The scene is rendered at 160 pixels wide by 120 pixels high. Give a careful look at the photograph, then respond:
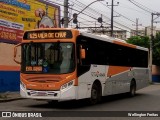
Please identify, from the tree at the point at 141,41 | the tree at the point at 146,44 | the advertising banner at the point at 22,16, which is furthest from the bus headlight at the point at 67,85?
the tree at the point at 141,41

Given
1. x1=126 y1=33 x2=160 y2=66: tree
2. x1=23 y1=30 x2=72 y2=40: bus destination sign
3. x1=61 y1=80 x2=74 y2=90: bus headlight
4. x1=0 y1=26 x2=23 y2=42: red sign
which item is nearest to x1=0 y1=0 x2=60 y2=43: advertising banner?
x1=0 y1=26 x2=23 y2=42: red sign

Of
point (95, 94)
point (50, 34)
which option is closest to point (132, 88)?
point (95, 94)

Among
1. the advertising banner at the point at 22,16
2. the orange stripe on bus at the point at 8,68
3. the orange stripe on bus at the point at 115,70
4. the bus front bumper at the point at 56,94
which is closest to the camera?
the bus front bumper at the point at 56,94

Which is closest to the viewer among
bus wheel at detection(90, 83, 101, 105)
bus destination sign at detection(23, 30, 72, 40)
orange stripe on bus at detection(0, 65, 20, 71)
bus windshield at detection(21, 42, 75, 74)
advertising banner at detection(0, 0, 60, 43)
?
bus windshield at detection(21, 42, 75, 74)

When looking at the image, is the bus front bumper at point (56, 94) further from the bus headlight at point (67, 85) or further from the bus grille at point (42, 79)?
the bus grille at point (42, 79)

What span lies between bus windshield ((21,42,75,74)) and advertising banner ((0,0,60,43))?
28.4 feet

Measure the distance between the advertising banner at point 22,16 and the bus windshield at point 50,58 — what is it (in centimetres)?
867

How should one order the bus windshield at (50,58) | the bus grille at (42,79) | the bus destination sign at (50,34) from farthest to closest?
the bus destination sign at (50,34)
the bus windshield at (50,58)
the bus grille at (42,79)

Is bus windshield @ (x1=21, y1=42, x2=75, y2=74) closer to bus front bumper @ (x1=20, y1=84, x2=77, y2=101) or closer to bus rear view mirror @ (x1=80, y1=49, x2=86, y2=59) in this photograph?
bus rear view mirror @ (x1=80, y1=49, x2=86, y2=59)

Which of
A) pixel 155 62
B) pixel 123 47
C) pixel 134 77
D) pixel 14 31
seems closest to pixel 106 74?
pixel 123 47

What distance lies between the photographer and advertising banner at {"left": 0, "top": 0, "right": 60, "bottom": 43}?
2533cm

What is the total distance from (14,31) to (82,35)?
1006cm

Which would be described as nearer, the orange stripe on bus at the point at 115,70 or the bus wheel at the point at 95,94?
the bus wheel at the point at 95,94

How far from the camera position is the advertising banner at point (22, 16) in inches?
997
